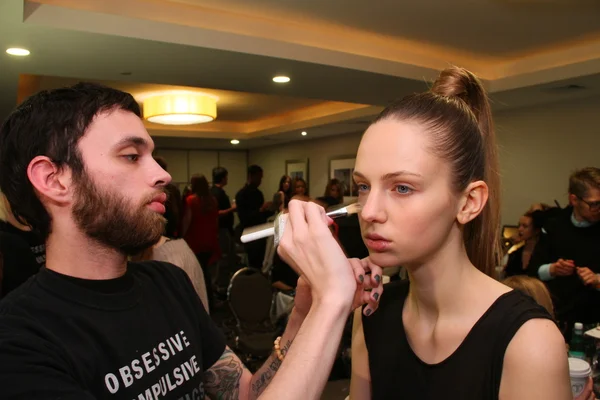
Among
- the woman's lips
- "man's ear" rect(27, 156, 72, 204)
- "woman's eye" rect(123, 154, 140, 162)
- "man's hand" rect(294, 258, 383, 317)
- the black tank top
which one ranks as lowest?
the black tank top

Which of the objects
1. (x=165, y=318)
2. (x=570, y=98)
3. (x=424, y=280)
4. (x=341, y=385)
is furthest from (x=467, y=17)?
(x=165, y=318)

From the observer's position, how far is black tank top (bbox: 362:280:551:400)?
30.3 inches

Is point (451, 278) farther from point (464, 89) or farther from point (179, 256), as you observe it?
point (179, 256)

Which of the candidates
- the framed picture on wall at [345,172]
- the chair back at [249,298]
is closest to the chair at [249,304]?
the chair back at [249,298]

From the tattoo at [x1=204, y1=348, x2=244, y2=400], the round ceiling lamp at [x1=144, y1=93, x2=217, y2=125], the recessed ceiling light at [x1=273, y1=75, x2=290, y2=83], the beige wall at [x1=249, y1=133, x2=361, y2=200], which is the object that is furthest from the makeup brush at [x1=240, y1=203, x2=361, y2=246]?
the beige wall at [x1=249, y1=133, x2=361, y2=200]

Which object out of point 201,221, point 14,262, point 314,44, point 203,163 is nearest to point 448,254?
point 14,262

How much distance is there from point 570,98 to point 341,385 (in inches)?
142

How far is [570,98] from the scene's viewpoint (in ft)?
14.3

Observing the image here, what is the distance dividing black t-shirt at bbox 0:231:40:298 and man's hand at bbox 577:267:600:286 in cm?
232

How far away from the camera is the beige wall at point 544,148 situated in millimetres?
4301

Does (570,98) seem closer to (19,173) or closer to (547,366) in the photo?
(547,366)

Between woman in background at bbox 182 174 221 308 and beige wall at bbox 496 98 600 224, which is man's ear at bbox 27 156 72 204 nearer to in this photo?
woman in background at bbox 182 174 221 308

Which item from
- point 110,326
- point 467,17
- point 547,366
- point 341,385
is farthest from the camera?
point 467,17

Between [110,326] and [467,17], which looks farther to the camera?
[467,17]
